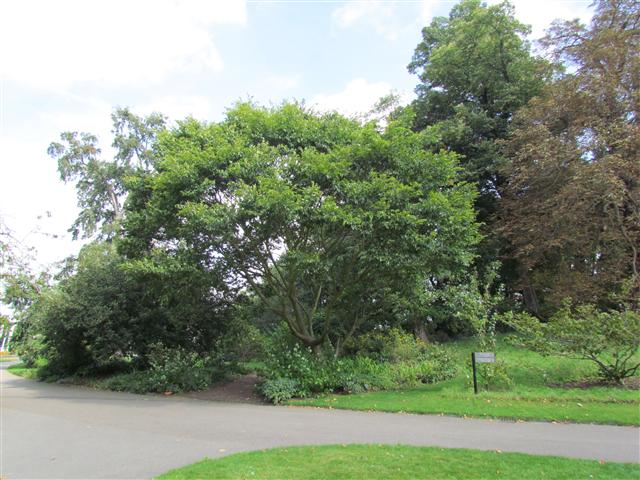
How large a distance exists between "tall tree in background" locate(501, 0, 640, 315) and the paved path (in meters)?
10.3

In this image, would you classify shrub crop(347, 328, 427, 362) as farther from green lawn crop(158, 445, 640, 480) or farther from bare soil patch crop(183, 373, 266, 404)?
green lawn crop(158, 445, 640, 480)

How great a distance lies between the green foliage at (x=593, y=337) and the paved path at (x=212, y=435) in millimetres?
3366

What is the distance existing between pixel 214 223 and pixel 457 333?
17877 mm

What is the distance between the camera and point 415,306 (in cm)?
1598

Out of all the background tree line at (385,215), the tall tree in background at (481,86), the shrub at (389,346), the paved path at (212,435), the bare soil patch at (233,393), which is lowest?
the bare soil patch at (233,393)

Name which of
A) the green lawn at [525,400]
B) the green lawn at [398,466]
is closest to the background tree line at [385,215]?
the green lawn at [525,400]

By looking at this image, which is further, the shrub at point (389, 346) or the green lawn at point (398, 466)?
the shrub at point (389, 346)

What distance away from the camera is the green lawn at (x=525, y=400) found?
27.4 feet

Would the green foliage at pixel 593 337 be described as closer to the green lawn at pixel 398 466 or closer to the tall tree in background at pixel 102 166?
the green lawn at pixel 398 466

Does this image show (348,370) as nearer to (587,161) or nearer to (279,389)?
(279,389)

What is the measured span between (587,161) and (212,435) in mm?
16671

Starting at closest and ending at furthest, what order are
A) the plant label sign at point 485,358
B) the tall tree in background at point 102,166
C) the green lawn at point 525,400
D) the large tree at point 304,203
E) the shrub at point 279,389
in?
the green lawn at point 525,400, the plant label sign at point 485,358, the large tree at point 304,203, the shrub at point 279,389, the tall tree in background at point 102,166

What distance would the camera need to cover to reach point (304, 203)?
1063 centimetres

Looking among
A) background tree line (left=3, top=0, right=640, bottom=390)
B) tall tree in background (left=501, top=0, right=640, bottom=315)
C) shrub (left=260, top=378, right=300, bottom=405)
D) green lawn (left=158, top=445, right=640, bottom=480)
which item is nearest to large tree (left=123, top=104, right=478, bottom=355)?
background tree line (left=3, top=0, right=640, bottom=390)
